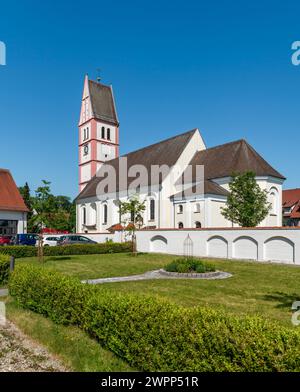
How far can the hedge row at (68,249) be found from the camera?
23250mm

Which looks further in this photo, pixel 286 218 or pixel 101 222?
pixel 286 218

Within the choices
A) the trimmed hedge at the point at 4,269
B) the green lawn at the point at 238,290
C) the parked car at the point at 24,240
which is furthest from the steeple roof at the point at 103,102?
the trimmed hedge at the point at 4,269

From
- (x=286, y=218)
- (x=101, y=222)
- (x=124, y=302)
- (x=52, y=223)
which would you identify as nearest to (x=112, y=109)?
(x=101, y=222)

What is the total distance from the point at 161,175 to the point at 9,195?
65.9ft

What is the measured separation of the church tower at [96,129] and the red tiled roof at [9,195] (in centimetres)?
1690

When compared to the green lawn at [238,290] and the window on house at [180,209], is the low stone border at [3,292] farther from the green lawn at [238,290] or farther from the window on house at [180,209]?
the window on house at [180,209]

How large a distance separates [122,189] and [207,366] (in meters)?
41.7

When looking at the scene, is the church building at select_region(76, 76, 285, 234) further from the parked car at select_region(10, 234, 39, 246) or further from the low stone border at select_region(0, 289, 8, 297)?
the low stone border at select_region(0, 289, 8, 297)

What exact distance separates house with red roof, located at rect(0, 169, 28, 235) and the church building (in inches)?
504

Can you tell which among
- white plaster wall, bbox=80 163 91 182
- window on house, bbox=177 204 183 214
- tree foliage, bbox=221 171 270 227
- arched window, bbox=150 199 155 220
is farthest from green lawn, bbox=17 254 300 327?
white plaster wall, bbox=80 163 91 182

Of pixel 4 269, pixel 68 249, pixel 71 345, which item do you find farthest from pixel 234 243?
pixel 71 345

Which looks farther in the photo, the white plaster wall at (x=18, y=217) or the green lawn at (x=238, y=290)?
the white plaster wall at (x=18, y=217)
